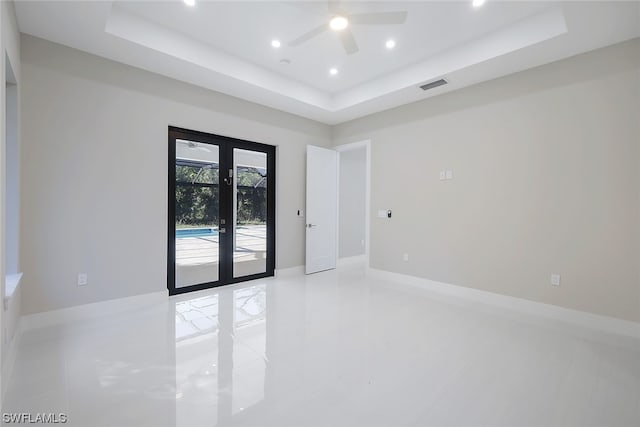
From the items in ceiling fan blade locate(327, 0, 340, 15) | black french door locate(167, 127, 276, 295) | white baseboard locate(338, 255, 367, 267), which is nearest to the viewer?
ceiling fan blade locate(327, 0, 340, 15)

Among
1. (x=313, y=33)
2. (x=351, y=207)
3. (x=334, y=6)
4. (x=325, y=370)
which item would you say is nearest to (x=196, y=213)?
(x=313, y=33)

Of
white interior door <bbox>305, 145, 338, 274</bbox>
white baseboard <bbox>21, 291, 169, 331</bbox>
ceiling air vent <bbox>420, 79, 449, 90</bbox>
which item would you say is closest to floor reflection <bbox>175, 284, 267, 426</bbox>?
white baseboard <bbox>21, 291, 169, 331</bbox>

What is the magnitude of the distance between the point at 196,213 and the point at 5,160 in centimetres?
198

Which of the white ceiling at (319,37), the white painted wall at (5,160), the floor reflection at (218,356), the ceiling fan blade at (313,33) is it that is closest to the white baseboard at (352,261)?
the floor reflection at (218,356)

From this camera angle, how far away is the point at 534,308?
3465mm

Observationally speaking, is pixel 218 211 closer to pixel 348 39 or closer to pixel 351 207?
Result: pixel 348 39

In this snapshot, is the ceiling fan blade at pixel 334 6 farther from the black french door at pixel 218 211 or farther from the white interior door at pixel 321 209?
the white interior door at pixel 321 209

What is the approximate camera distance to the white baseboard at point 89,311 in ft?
9.62

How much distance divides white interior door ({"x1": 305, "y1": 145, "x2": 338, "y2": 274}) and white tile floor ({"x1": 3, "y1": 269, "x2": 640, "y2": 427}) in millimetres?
1988

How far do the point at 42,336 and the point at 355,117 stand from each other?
197 inches

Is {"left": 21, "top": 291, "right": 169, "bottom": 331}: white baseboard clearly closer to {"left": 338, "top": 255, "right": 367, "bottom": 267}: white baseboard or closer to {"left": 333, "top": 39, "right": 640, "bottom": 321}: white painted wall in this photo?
{"left": 338, "top": 255, "right": 367, "bottom": 267}: white baseboard

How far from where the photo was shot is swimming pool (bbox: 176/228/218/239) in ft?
13.2

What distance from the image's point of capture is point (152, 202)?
3678 millimetres

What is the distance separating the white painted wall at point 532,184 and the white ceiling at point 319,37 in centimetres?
33
